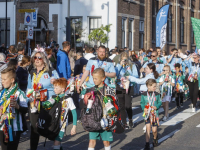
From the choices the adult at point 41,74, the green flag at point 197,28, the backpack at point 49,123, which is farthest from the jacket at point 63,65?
the green flag at point 197,28

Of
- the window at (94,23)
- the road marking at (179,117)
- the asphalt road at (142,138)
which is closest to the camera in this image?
the asphalt road at (142,138)

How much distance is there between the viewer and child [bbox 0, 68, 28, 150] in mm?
5770

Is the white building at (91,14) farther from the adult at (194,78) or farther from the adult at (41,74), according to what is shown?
the adult at (41,74)

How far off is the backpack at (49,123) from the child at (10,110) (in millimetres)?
562

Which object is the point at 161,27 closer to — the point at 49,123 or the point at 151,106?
the point at 151,106

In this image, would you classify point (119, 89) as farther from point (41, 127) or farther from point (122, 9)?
point (122, 9)

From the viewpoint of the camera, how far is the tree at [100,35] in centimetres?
2814

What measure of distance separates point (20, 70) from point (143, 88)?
114 inches

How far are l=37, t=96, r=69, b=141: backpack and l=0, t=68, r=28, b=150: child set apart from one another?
56 cm

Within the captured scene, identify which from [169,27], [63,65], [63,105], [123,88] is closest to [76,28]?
[169,27]

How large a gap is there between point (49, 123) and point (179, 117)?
6995mm

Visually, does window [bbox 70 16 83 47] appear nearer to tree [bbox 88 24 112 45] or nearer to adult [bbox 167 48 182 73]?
tree [bbox 88 24 112 45]

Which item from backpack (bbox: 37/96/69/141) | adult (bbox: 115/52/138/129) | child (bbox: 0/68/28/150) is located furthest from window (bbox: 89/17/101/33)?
child (bbox: 0/68/28/150)

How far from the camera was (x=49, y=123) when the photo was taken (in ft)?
21.1
